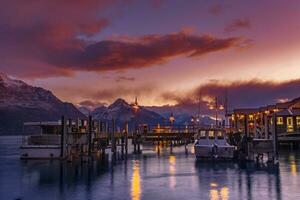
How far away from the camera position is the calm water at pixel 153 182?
3344 cm

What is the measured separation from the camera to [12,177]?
48.3m

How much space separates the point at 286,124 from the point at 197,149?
52820mm

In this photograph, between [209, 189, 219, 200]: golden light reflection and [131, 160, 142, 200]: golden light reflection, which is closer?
[209, 189, 219, 200]: golden light reflection

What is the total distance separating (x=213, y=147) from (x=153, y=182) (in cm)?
2452

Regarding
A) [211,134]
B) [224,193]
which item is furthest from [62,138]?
[224,193]

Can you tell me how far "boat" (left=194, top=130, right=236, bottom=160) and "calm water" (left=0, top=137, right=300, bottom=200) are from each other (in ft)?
15.6

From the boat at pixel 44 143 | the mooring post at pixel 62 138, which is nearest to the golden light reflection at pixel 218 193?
the mooring post at pixel 62 138

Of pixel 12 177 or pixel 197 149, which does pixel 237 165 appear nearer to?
pixel 197 149

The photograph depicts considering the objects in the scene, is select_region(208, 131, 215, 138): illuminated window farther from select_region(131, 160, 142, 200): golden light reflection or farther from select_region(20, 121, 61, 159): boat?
select_region(20, 121, 61, 159): boat

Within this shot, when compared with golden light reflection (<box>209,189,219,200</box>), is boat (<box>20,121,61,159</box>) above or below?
above

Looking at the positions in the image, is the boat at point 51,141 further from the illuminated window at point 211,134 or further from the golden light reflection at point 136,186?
the illuminated window at point 211,134

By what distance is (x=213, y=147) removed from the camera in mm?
63219

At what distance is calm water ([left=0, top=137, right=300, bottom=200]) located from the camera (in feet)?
110

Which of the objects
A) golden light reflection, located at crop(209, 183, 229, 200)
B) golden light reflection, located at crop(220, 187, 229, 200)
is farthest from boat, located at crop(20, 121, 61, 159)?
golden light reflection, located at crop(220, 187, 229, 200)
